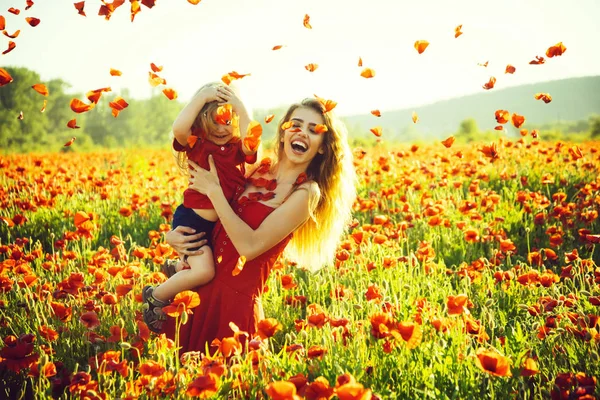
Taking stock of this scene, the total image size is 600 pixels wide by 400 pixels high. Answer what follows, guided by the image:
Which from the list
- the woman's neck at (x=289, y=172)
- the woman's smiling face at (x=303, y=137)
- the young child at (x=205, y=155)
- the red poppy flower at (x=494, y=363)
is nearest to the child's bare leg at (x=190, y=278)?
the young child at (x=205, y=155)

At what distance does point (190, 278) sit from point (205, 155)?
2.27 ft

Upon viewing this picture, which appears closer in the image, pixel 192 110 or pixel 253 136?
pixel 253 136

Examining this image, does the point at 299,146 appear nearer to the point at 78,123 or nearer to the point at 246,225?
the point at 246,225

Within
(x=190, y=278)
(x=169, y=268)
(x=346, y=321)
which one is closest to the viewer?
(x=346, y=321)

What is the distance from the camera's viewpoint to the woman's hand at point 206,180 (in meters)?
2.65

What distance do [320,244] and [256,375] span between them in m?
1.25

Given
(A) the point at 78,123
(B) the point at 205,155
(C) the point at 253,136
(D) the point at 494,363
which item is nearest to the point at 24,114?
(A) the point at 78,123

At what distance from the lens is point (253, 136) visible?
258cm

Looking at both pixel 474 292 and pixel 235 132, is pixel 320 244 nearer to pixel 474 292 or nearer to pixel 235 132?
pixel 235 132

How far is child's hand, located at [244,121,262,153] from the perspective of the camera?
2.55 metres

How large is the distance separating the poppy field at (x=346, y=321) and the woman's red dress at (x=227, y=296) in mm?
130

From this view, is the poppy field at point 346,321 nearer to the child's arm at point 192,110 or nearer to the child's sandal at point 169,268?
the child's sandal at point 169,268

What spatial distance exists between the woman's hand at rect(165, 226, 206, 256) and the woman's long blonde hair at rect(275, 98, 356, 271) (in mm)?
643

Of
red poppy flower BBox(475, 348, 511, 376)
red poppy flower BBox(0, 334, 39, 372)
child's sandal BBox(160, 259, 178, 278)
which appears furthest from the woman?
red poppy flower BBox(475, 348, 511, 376)
